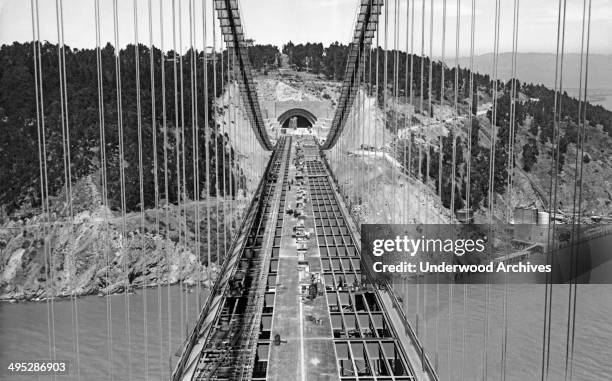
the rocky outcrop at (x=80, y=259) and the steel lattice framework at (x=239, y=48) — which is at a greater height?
the steel lattice framework at (x=239, y=48)

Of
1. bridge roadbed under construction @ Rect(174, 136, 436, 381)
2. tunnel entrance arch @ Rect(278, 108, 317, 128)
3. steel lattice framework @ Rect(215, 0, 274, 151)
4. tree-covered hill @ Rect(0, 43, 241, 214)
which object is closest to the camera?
bridge roadbed under construction @ Rect(174, 136, 436, 381)

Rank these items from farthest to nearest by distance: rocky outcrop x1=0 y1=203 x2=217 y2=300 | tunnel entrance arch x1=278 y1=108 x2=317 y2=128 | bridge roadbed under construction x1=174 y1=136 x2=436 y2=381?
tunnel entrance arch x1=278 y1=108 x2=317 y2=128
rocky outcrop x1=0 y1=203 x2=217 y2=300
bridge roadbed under construction x1=174 y1=136 x2=436 y2=381

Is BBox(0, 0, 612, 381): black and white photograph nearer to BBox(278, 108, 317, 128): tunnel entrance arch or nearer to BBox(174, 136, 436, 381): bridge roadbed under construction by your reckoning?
BBox(174, 136, 436, 381): bridge roadbed under construction

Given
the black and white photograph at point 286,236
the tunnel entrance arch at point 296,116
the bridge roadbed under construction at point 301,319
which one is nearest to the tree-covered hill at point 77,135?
the black and white photograph at point 286,236

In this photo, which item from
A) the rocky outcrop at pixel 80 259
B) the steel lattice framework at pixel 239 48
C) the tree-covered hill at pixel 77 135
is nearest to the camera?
the steel lattice framework at pixel 239 48

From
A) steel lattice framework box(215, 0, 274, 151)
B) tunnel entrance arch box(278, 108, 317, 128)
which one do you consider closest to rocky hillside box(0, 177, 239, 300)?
steel lattice framework box(215, 0, 274, 151)

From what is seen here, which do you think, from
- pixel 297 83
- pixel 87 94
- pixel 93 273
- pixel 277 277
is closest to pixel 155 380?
pixel 277 277

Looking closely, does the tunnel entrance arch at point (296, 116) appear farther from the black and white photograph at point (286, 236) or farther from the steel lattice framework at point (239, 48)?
the steel lattice framework at point (239, 48)

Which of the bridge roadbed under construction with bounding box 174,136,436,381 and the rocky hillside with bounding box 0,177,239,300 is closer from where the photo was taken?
the bridge roadbed under construction with bounding box 174,136,436,381

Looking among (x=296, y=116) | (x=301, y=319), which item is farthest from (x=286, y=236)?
(x=296, y=116)
